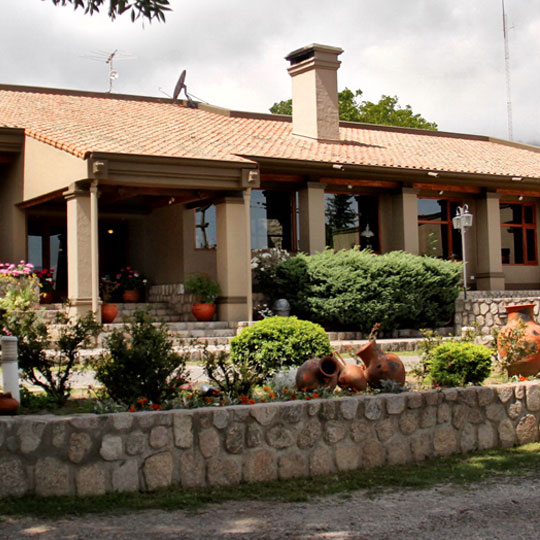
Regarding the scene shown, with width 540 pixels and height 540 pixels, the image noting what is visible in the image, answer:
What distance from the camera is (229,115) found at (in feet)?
78.9

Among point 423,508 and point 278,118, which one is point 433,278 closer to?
point 278,118

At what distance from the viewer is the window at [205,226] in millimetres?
19203

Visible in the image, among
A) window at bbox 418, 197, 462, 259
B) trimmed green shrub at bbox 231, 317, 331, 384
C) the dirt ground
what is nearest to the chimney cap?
window at bbox 418, 197, 462, 259

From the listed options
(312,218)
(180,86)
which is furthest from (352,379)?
(180,86)

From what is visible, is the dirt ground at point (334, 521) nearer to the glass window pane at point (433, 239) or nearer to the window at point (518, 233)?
the glass window pane at point (433, 239)

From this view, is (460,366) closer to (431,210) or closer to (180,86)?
(431,210)

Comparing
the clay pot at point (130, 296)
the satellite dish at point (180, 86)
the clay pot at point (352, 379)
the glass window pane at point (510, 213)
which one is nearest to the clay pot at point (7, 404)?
the clay pot at point (352, 379)

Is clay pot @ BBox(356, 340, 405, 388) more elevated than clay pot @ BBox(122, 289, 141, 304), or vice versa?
clay pot @ BBox(122, 289, 141, 304)

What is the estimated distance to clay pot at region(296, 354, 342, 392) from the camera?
8.02m

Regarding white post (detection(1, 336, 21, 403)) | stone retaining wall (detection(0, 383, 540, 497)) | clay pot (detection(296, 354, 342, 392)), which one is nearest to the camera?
stone retaining wall (detection(0, 383, 540, 497))

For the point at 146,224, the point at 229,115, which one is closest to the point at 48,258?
the point at 146,224

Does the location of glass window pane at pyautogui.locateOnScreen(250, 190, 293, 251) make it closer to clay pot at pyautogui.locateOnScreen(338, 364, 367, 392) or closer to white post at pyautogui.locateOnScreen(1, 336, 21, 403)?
clay pot at pyautogui.locateOnScreen(338, 364, 367, 392)

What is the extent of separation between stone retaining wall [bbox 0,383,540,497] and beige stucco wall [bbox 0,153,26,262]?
12672mm

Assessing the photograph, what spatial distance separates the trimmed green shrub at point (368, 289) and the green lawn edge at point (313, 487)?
8993mm
